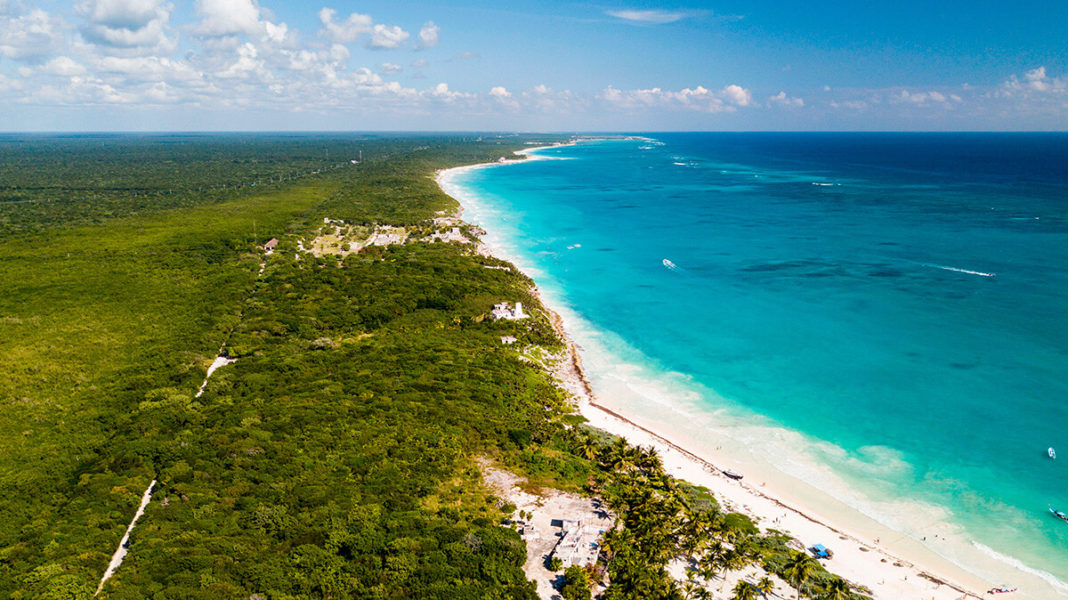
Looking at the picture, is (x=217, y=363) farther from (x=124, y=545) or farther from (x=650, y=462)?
(x=650, y=462)

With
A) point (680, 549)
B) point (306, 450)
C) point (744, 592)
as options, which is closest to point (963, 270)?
point (680, 549)

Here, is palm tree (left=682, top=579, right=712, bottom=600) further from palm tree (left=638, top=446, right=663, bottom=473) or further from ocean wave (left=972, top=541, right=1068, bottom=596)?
ocean wave (left=972, top=541, right=1068, bottom=596)

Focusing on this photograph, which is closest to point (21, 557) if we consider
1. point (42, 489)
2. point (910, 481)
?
point (42, 489)

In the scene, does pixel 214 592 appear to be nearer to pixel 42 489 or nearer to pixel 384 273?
pixel 42 489

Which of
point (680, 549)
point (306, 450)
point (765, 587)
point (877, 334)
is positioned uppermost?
point (877, 334)

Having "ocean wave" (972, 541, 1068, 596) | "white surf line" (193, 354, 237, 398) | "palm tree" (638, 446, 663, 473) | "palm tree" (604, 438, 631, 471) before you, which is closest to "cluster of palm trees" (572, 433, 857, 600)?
"palm tree" (638, 446, 663, 473)

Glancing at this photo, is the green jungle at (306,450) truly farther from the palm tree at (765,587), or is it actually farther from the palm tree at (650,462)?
the palm tree at (765,587)

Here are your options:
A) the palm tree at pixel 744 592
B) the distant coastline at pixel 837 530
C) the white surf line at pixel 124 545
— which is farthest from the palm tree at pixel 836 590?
the white surf line at pixel 124 545
